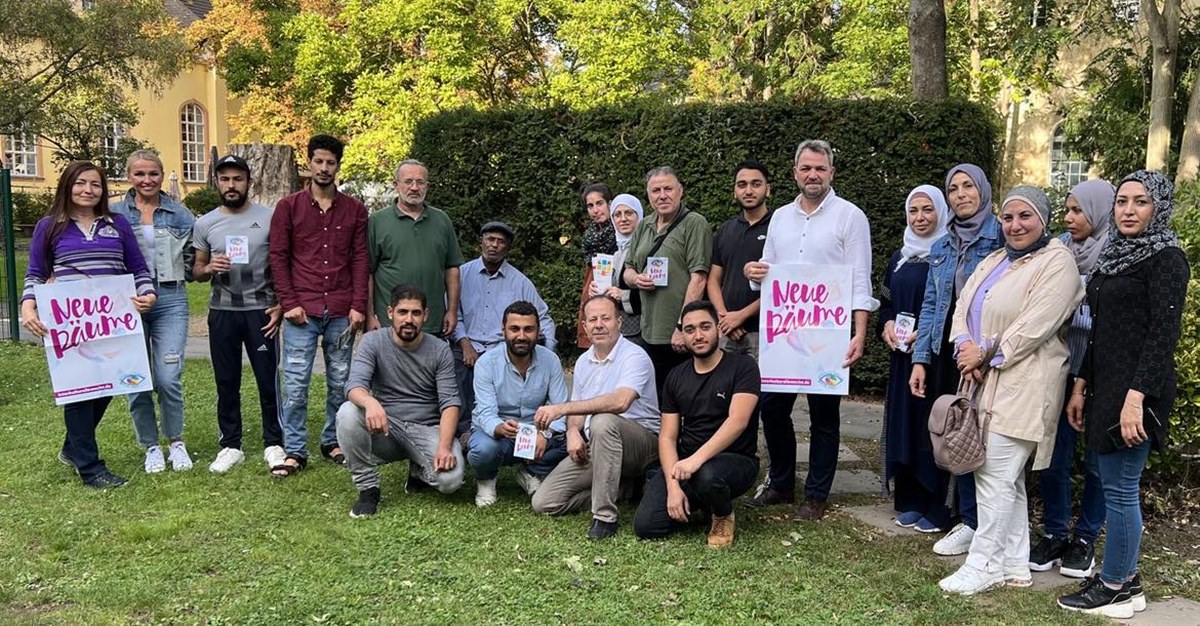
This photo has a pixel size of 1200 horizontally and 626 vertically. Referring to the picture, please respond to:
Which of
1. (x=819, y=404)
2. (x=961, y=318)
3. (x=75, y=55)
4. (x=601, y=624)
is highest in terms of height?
(x=75, y=55)

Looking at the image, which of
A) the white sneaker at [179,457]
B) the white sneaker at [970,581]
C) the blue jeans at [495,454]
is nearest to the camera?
the white sneaker at [970,581]

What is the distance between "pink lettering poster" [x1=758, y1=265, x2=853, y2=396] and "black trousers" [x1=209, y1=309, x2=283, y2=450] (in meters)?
3.24

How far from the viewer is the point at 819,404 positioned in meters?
4.97

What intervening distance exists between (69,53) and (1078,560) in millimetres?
22062


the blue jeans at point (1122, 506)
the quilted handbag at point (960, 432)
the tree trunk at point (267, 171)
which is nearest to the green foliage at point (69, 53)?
the tree trunk at point (267, 171)

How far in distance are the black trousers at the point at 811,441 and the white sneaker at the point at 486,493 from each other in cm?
165

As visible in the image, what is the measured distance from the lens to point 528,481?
529 centimetres

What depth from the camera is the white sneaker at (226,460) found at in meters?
5.75

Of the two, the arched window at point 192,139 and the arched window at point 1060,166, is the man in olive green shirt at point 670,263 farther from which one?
the arched window at point 192,139

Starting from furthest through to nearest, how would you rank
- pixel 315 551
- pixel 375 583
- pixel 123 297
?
pixel 123 297
pixel 315 551
pixel 375 583

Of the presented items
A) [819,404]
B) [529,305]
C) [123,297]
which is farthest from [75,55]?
[819,404]

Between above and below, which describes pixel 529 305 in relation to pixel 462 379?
above

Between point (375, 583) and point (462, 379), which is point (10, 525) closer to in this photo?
point (375, 583)

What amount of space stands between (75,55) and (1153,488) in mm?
22648
